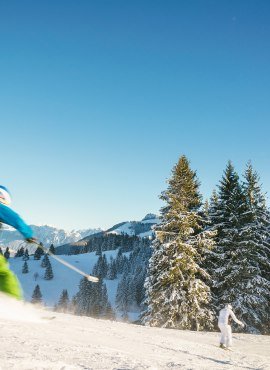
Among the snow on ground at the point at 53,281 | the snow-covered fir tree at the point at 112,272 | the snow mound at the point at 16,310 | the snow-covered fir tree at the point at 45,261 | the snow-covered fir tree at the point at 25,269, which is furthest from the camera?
the snow-covered fir tree at the point at 45,261

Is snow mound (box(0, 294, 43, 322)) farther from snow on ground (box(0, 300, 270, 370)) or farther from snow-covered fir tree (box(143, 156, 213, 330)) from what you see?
snow-covered fir tree (box(143, 156, 213, 330))

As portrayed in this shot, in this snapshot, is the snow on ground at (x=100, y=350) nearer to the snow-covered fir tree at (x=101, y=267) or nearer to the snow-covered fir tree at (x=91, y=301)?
the snow-covered fir tree at (x=91, y=301)

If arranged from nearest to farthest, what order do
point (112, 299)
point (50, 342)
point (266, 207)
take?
point (50, 342) → point (266, 207) → point (112, 299)

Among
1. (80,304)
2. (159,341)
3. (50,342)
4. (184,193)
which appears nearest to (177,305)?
(184,193)

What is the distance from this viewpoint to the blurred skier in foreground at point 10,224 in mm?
5809

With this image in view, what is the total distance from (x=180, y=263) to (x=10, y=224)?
19.8 meters

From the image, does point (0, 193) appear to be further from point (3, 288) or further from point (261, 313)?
point (261, 313)

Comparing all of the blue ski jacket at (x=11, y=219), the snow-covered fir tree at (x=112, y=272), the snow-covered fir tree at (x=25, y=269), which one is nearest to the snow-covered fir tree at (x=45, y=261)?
the snow-covered fir tree at (x=25, y=269)

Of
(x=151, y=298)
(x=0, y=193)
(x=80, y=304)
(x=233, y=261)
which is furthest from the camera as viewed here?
(x=80, y=304)

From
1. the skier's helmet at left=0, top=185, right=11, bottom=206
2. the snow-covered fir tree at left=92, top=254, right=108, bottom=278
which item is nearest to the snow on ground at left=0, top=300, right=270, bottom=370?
the skier's helmet at left=0, top=185, right=11, bottom=206

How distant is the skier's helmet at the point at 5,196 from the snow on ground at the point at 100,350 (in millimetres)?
1696

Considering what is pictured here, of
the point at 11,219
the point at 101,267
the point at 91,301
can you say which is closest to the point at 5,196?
the point at 11,219

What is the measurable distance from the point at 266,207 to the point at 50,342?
78.5 feet

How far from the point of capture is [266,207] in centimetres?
3003
